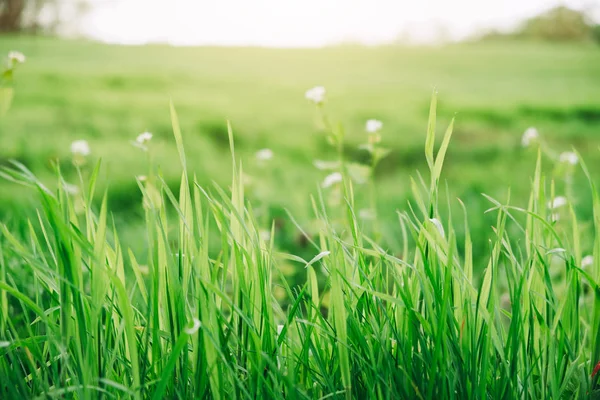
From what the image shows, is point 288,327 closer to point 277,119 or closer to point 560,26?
point 277,119

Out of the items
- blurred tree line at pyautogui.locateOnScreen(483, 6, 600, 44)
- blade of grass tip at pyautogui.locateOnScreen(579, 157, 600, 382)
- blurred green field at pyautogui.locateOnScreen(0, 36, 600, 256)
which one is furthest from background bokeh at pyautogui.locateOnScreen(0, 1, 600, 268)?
blurred tree line at pyautogui.locateOnScreen(483, 6, 600, 44)

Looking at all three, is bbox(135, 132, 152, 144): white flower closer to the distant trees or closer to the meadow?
the meadow

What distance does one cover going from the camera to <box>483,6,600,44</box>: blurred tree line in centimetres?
2088

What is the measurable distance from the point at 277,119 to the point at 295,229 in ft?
7.90

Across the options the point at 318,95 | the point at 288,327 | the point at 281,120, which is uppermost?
the point at 318,95

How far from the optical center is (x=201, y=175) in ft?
10.3

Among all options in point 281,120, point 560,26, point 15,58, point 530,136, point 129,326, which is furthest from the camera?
point 560,26

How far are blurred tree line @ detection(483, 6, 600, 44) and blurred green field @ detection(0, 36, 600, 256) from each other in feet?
47.6

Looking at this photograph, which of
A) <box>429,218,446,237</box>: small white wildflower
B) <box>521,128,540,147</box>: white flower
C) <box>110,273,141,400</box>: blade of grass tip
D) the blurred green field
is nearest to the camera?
<box>110,273,141,400</box>: blade of grass tip

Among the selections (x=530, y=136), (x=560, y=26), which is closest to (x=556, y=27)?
(x=560, y=26)

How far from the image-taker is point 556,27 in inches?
859

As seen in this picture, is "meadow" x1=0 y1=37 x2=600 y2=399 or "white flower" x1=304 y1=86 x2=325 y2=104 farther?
"white flower" x1=304 y1=86 x2=325 y2=104

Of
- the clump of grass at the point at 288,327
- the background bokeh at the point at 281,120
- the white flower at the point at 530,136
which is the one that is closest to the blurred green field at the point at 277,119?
the background bokeh at the point at 281,120

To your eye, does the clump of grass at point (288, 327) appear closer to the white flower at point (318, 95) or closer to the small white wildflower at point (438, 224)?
the small white wildflower at point (438, 224)
